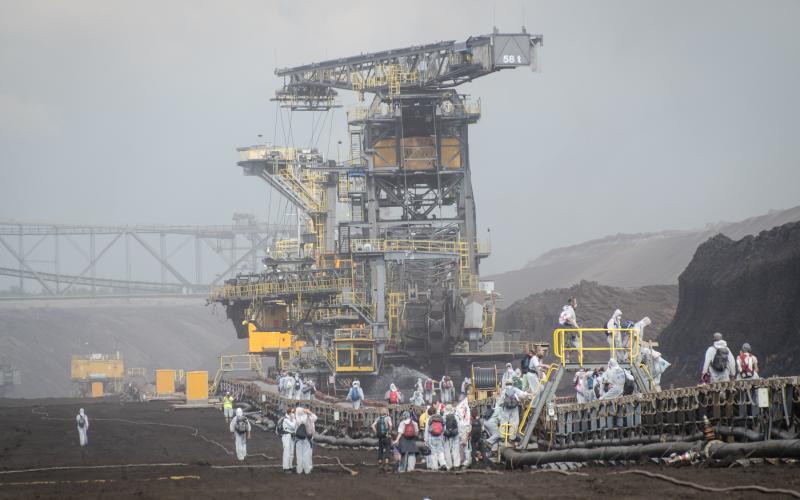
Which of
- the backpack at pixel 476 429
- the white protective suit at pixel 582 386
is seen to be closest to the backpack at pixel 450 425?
the backpack at pixel 476 429

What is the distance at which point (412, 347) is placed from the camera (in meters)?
73.7

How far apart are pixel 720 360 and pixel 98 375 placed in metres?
95.6

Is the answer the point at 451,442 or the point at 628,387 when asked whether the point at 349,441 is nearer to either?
the point at 451,442

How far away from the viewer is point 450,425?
2845cm

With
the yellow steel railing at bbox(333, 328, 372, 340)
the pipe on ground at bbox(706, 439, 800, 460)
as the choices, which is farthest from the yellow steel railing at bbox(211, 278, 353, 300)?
the pipe on ground at bbox(706, 439, 800, 460)

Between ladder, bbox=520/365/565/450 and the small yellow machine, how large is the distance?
89706 millimetres

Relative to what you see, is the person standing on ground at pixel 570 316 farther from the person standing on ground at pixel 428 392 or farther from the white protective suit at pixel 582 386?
the person standing on ground at pixel 428 392

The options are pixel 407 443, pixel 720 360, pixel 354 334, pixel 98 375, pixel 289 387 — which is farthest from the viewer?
pixel 98 375

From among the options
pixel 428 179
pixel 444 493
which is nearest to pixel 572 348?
pixel 444 493

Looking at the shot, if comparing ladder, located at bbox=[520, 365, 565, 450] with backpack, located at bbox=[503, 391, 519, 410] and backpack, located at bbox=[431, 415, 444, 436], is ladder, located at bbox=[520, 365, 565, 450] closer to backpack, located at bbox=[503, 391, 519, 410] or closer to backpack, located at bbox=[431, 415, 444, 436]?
backpack, located at bbox=[503, 391, 519, 410]

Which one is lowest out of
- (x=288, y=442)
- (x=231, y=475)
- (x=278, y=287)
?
(x=231, y=475)

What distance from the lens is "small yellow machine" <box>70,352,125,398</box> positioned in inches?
4574

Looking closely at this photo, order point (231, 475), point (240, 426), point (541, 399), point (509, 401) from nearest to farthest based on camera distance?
point (231, 475) → point (541, 399) → point (509, 401) → point (240, 426)

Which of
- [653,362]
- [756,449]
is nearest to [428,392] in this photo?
[653,362]
